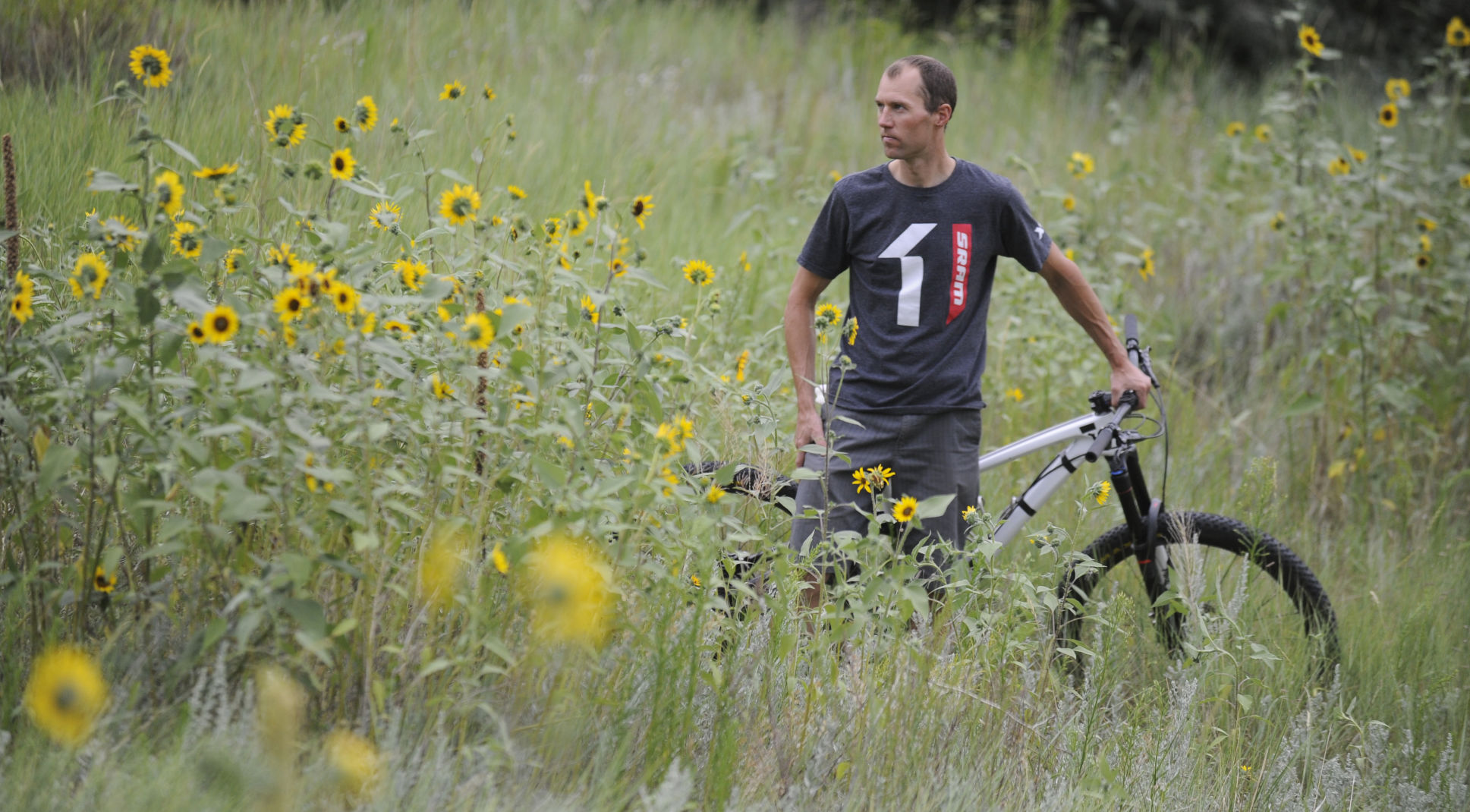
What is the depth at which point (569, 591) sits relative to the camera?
1.76 metres

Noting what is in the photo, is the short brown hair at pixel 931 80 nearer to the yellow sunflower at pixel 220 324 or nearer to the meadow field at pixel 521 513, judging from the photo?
the meadow field at pixel 521 513

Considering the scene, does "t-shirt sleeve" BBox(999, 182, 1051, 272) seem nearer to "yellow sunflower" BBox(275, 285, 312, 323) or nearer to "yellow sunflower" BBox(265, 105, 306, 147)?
"yellow sunflower" BBox(265, 105, 306, 147)

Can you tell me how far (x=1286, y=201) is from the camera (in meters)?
6.91

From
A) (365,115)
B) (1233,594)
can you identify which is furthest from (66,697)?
(1233,594)

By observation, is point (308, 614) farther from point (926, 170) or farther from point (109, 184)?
point (926, 170)

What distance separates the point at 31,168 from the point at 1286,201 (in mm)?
6877

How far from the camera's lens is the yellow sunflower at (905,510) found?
8.38ft

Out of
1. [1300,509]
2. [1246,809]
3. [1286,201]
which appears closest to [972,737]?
[1246,809]

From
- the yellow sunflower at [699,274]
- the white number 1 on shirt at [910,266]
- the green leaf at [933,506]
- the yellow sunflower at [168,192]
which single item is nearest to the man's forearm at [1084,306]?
the white number 1 on shirt at [910,266]

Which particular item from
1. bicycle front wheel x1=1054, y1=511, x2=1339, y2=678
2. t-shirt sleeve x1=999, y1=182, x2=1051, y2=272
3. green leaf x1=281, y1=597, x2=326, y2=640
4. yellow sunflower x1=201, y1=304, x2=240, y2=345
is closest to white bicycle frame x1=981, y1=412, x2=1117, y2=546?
bicycle front wheel x1=1054, y1=511, x2=1339, y2=678

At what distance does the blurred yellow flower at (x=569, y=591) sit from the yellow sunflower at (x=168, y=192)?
0.92 m

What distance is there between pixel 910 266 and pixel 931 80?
53cm

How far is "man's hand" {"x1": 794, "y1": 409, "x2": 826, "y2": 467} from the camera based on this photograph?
121 inches

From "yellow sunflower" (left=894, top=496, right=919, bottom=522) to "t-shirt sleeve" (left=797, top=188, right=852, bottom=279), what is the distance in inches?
33.4
